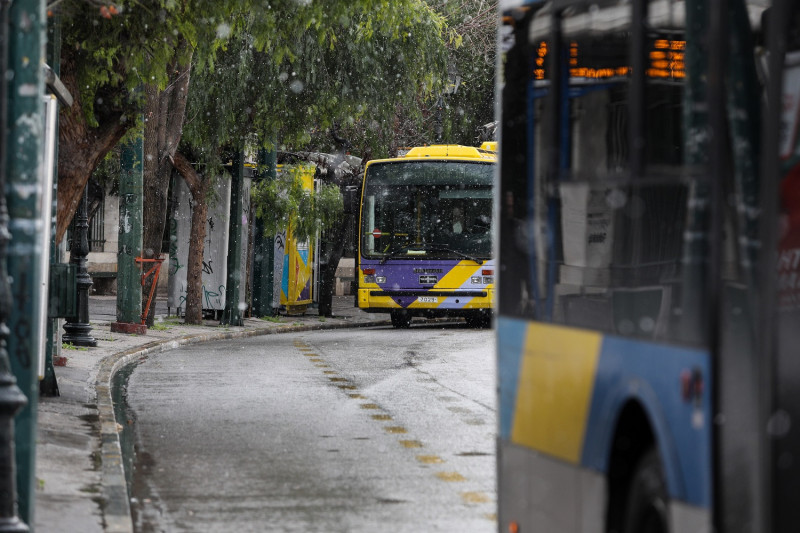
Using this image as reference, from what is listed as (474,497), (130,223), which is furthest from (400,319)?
(474,497)

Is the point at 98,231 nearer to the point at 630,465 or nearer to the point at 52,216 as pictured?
the point at 52,216

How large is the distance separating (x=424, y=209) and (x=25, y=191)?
21.7 metres

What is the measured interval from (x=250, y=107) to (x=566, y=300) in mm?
21167

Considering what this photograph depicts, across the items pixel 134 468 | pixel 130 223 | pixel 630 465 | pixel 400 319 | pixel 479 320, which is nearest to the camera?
pixel 630 465

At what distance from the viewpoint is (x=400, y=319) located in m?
29.4

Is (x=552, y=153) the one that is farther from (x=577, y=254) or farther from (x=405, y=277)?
(x=405, y=277)

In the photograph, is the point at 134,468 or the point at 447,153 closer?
the point at 134,468

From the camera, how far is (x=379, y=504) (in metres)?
8.46

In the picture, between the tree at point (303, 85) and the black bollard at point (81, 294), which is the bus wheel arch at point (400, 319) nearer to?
the tree at point (303, 85)

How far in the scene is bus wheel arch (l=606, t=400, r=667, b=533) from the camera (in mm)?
4520

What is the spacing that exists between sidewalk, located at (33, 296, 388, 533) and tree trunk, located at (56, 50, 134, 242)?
1842 millimetres

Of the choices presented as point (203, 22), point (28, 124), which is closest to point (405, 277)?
point (203, 22)

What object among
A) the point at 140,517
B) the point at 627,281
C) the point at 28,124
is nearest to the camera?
the point at 627,281

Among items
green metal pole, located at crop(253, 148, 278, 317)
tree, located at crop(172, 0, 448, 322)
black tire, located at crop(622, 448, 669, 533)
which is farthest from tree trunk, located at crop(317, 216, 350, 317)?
black tire, located at crop(622, 448, 669, 533)
